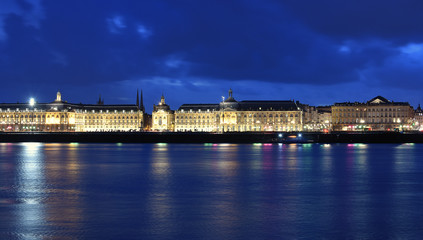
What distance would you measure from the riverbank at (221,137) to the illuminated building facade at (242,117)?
47499mm

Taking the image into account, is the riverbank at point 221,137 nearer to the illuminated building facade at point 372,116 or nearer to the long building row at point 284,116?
the long building row at point 284,116

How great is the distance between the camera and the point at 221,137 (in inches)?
5325

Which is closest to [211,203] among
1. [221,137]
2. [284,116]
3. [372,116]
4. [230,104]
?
[221,137]

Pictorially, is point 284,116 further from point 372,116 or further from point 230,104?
point 372,116

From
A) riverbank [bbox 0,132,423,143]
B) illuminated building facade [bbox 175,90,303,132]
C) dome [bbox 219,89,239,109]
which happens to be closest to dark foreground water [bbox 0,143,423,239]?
riverbank [bbox 0,132,423,143]

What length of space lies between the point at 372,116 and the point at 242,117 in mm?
42543

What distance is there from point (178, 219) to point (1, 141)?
410 ft

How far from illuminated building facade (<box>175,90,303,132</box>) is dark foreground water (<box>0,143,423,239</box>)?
448 ft

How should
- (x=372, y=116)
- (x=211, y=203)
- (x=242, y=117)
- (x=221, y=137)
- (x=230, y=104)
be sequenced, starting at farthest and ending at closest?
1. (x=230, y=104)
2. (x=242, y=117)
3. (x=372, y=116)
4. (x=221, y=137)
5. (x=211, y=203)

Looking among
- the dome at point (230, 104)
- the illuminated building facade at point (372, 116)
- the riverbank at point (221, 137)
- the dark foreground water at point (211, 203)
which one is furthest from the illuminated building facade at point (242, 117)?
the dark foreground water at point (211, 203)

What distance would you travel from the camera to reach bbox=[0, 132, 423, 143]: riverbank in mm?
128625

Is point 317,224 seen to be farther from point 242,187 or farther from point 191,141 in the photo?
point 191,141

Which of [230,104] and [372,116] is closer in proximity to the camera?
[372,116]

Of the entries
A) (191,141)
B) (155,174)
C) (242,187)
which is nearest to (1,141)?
(191,141)
